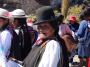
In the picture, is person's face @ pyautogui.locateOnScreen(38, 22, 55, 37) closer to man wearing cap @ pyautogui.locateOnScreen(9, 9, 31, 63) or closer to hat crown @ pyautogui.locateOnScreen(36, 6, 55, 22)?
hat crown @ pyautogui.locateOnScreen(36, 6, 55, 22)

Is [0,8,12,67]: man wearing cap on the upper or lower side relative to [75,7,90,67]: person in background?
upper

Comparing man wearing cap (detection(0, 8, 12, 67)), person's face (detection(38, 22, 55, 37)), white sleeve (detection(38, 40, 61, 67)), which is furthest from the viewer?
man wearing cap (detection(0, 8, 12, 67))

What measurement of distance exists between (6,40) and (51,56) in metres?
1.37

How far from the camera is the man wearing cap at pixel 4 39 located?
16.4 ft

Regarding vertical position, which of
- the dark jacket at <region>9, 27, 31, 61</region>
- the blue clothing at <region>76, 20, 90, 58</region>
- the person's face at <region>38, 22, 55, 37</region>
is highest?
the person's face at <region>38, 22, 55, 37</region>

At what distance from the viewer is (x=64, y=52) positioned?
13.5 feet

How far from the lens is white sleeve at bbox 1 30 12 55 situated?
511cm

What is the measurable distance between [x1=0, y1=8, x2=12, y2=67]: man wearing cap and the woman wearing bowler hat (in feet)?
2.71

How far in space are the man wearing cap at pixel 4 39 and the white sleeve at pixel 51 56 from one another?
3.64ft

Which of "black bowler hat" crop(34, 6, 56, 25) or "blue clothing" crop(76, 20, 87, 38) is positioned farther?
"blue clothing" crop(76, 20, 87, 38)

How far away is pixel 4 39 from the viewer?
5125 mm

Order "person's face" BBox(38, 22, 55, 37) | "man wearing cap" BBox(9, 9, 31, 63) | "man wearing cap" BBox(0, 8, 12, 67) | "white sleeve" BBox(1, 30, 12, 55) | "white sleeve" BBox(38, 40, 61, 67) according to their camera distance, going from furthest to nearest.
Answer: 1. "man wearing cap" BBox(9, 9, 31, 63)
2. "white sleeve" BBox(1, 30, 12, 55)
3. "man wearing cap" BBox(0, 8, 12, 67)
4. "person's face" BBox(38, 22, 55, 37)
5. "white sleeve" BBox(38, 40, 61, 67)

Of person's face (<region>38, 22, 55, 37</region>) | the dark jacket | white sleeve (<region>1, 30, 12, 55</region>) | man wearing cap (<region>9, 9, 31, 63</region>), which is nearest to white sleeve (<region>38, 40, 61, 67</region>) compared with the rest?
person's face (<region>38, 22, 55, 37</region>)

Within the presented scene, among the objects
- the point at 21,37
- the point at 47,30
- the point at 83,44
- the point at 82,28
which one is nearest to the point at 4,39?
the point at 47,30
